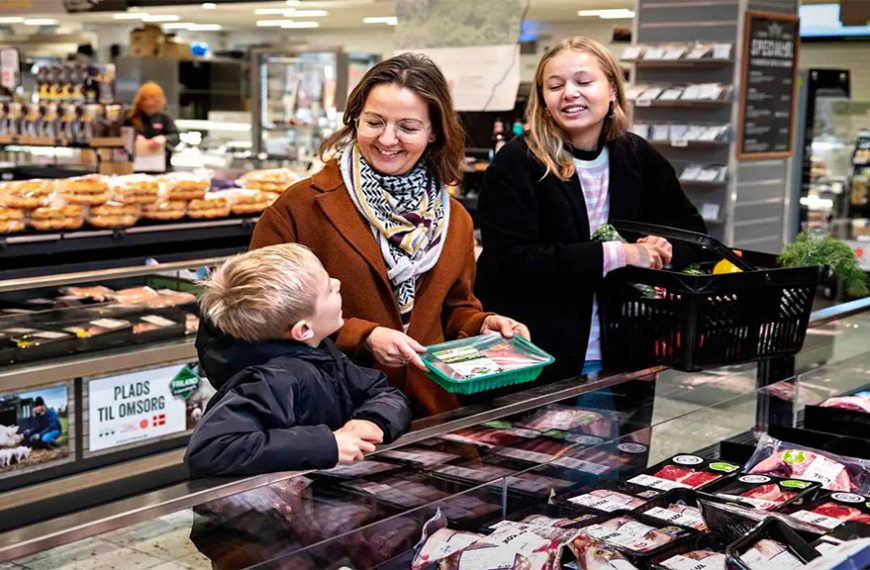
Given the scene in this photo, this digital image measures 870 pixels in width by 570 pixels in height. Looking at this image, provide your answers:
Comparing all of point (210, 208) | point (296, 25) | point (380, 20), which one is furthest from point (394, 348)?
point (296, 25)

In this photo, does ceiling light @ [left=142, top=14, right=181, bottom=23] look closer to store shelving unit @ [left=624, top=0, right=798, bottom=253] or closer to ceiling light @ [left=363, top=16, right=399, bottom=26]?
ceiling light @ [left=363, top=16, right=399, bottom=26]

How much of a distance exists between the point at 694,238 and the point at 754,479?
0.61 meters

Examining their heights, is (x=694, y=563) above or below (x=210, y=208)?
below

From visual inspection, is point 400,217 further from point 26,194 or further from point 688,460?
point 26,194

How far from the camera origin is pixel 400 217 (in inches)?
91.3

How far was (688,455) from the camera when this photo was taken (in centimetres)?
224

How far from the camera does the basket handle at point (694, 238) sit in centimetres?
247

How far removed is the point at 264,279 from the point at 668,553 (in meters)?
0.79

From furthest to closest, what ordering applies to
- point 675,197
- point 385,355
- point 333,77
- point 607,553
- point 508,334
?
point 333,77
point 675,197
point 508,334
point 385,355
point 607,553

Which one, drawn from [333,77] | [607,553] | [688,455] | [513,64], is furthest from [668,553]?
[333,77]

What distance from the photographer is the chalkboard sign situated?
7825mm

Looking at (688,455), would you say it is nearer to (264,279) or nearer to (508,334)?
(508,334)

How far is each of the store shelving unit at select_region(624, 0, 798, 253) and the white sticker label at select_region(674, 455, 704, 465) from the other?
589 cm

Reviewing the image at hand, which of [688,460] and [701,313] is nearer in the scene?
[688,460]
